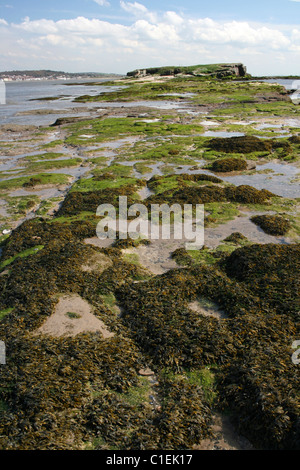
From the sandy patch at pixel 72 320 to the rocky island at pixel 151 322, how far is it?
30 millimetres

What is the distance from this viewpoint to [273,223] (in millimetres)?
11477

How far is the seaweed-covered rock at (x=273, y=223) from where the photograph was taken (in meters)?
11.1

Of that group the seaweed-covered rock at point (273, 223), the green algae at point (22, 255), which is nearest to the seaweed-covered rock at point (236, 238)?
the seaweed-covered rock at point (273, 223)

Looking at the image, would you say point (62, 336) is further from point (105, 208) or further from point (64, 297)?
point (105, 208)

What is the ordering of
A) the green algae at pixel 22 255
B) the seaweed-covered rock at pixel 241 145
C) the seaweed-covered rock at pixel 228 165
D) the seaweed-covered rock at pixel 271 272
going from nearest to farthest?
the seaweed-covered rock at pixel 271 272 < the green algae at pixel 22 255 < the seaweed-covered rock at pixel 228 165 < the seaweed-covered rock at pixel 241 145

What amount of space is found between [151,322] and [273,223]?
264 inches

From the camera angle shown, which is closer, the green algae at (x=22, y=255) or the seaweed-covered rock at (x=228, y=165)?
the green algae at (x=22, y=255)

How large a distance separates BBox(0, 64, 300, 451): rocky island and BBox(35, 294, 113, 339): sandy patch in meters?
0.03

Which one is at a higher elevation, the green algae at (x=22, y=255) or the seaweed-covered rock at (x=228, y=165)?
the seaweed-covered rock at (x=228, y=165)

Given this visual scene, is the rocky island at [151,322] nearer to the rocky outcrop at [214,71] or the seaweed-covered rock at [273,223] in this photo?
the seaweed-covered rock at [273,223]

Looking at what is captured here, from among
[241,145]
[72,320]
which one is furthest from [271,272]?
[241,145]

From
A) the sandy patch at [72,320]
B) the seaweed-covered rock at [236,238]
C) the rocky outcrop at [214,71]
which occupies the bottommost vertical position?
the sandy patch at [72,320]

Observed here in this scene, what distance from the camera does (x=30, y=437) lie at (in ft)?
14.9
